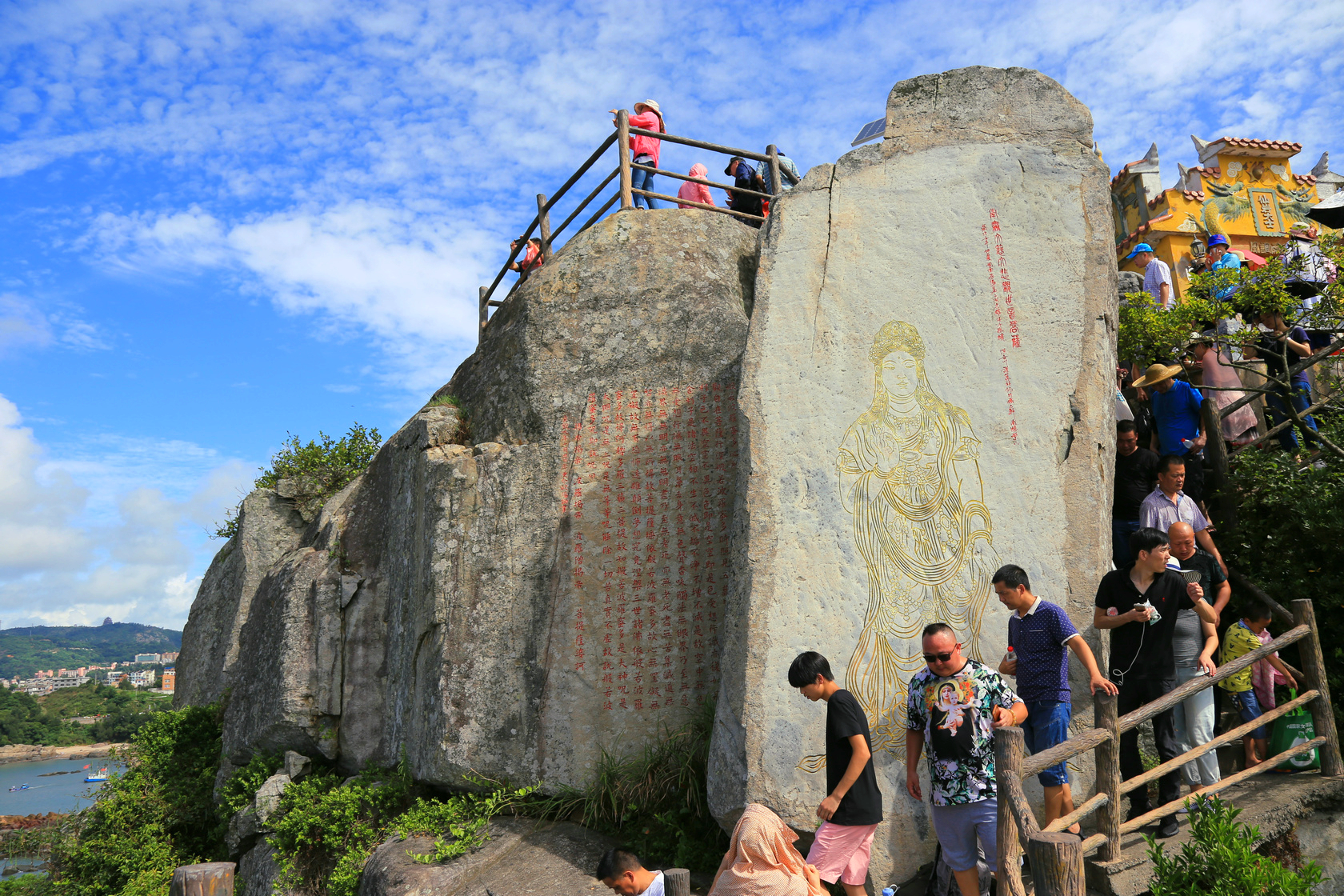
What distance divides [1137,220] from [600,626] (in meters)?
13.9

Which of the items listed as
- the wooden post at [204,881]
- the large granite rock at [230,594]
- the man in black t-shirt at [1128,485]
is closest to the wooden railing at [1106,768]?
the man in black t-shirt at [1128,485]

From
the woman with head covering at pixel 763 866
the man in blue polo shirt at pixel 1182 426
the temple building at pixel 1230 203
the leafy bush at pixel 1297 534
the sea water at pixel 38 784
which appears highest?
the temple building at pixel 1230 203

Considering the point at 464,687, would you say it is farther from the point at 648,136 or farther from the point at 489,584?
the point at 648,136

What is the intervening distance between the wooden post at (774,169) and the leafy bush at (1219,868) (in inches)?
263

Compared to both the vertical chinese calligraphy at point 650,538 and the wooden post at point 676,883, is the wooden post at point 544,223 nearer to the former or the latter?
the vertical chinese calligraphy at point 650,538

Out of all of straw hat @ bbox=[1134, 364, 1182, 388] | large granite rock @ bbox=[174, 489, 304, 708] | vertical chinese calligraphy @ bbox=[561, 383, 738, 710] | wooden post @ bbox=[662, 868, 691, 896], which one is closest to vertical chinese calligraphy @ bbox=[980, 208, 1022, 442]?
straw hat @ bbox=[1134, 364, 1182, 388]

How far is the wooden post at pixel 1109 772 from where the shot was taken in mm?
3510

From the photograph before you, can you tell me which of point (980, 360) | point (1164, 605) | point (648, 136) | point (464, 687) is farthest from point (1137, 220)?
point (464, 687)

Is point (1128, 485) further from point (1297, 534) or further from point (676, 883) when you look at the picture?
point (676, 883)

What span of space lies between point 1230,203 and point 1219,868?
577 inches

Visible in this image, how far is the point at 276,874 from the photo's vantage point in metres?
6.00

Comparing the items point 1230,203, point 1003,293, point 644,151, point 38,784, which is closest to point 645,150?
point 644,151

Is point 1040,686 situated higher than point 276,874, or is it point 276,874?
point 1040,686

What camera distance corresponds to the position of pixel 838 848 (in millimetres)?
3381
